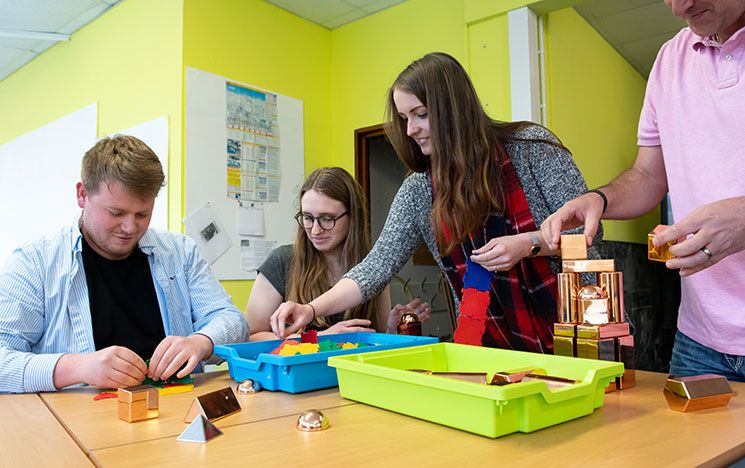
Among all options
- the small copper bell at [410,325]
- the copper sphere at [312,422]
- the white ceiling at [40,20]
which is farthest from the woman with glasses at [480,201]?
the white ceiling at [40,20]

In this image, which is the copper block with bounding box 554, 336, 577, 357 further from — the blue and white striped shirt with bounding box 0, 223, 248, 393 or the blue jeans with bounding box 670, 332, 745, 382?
the blue and white striped shirt with bounding box 0, 223, 248, 393

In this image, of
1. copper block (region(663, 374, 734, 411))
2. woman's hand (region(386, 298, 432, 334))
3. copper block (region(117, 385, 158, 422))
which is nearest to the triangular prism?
copper block (region(117, 385, 158, 422))

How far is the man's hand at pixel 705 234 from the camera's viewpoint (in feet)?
3.01

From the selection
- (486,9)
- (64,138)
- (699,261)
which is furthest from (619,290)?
(64,138)

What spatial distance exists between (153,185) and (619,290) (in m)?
1.16

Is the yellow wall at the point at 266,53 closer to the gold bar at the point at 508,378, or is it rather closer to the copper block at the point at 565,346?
the copper block at the point at 565,346

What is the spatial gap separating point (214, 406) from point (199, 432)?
0.33 ft

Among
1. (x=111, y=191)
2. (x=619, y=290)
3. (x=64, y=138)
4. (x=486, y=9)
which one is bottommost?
(x=619, y=290)

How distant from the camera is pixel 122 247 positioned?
1582mm

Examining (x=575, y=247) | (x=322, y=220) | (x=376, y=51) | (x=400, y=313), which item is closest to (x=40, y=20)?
(x=376, y=51)

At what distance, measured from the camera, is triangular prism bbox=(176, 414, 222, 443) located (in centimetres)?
74

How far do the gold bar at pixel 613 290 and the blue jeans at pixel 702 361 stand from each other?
0.30 m

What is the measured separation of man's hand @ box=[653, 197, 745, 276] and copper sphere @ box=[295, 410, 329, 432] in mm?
567

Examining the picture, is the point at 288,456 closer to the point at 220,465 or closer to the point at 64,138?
the point at 220,465
